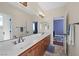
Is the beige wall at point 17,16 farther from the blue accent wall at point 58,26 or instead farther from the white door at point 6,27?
the blue accent wall at point 58,26

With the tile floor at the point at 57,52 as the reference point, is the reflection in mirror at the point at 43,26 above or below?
above

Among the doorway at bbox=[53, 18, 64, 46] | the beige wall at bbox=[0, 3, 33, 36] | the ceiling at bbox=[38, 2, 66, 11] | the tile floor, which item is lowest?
the tile floor

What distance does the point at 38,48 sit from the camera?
2.53m

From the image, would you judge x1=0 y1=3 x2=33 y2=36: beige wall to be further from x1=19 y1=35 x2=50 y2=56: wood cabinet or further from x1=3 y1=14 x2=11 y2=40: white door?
x1=19 y1=35 x2=50 y2=56: wood cabinet

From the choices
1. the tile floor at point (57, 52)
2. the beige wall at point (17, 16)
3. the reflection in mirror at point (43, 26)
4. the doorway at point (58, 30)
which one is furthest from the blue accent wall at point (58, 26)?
the beige wall at point (17, 16)

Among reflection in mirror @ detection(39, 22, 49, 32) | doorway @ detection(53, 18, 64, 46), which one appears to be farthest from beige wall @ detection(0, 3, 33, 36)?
doorway @ detection(53, 18, 64, 46)

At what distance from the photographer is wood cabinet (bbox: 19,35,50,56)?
2.19 meters

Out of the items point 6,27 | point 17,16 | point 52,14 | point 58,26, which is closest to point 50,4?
point 52,14

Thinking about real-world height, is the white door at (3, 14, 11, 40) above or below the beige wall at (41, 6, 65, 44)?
below

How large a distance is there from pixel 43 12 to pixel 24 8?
14.2 inches

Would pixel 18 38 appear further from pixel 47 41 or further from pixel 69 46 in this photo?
pixel 69 46

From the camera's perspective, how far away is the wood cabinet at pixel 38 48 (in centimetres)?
219

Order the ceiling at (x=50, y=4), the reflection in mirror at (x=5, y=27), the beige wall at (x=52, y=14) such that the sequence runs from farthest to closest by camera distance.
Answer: the beige wall at (x=52, y=14)
the ceiling at (x=50, y=4)
the reflection in mirror at (x=5, y=27)

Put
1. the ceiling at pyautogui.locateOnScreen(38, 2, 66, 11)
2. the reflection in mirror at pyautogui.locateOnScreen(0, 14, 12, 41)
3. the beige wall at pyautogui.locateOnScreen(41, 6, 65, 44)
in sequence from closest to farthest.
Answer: the reflection in mirror at pyautogui.locateOnScreen(0, 14, 12, 41), the ceiling at pyautogui.locateOnScreen(38, 2, 66, 11), the beige wall at pyautogui.locateOnScreen(41, 6, 65, 44)
